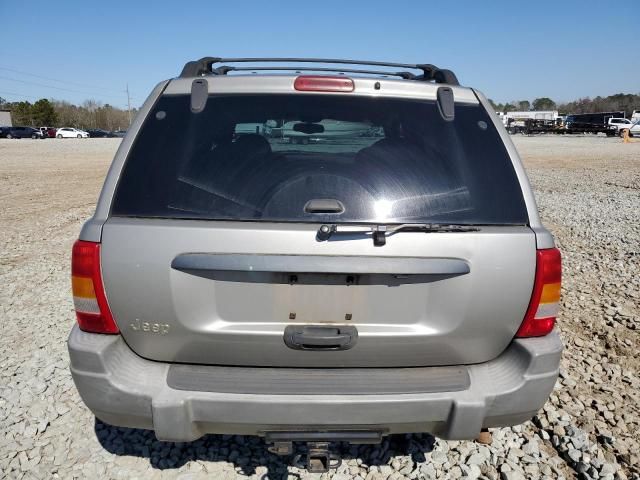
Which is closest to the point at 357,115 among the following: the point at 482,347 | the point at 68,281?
the point at 482,347

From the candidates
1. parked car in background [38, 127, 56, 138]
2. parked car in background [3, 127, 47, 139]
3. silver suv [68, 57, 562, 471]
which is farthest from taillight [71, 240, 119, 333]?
parked car in background [38, 127, 56, 138]

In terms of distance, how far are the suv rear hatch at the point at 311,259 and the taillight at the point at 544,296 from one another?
0.15 ft

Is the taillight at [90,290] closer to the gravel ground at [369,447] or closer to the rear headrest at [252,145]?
the rear headrest at [252,145]

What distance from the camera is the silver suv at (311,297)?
185cm

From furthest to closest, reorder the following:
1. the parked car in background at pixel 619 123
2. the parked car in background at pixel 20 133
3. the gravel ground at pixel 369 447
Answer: the parked car in background at pixel 20 133
the parked car in background at pixel 619 123
the gravel ground at pixel 369 447

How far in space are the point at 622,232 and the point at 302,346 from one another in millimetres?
7964

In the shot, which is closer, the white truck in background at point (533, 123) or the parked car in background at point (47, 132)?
the parked car in background at point (47, 132)

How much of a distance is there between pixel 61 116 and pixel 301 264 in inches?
4553

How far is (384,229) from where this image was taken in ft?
6.02

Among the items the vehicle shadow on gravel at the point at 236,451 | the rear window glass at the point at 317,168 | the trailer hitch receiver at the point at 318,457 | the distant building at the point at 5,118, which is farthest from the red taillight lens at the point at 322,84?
the distant building at the point at 5,118

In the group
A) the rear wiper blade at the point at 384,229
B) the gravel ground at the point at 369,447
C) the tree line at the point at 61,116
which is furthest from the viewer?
the tree line at the point at 61,116

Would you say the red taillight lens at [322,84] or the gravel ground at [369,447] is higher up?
the red taillight lens at [322,84]

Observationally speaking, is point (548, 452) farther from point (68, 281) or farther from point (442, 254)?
point (68, 281)

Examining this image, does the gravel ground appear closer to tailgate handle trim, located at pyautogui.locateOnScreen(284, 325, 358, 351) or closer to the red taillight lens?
tailgate handle trim, located at pyautogui.locateOnScreen(284, 325, 358, 351)
